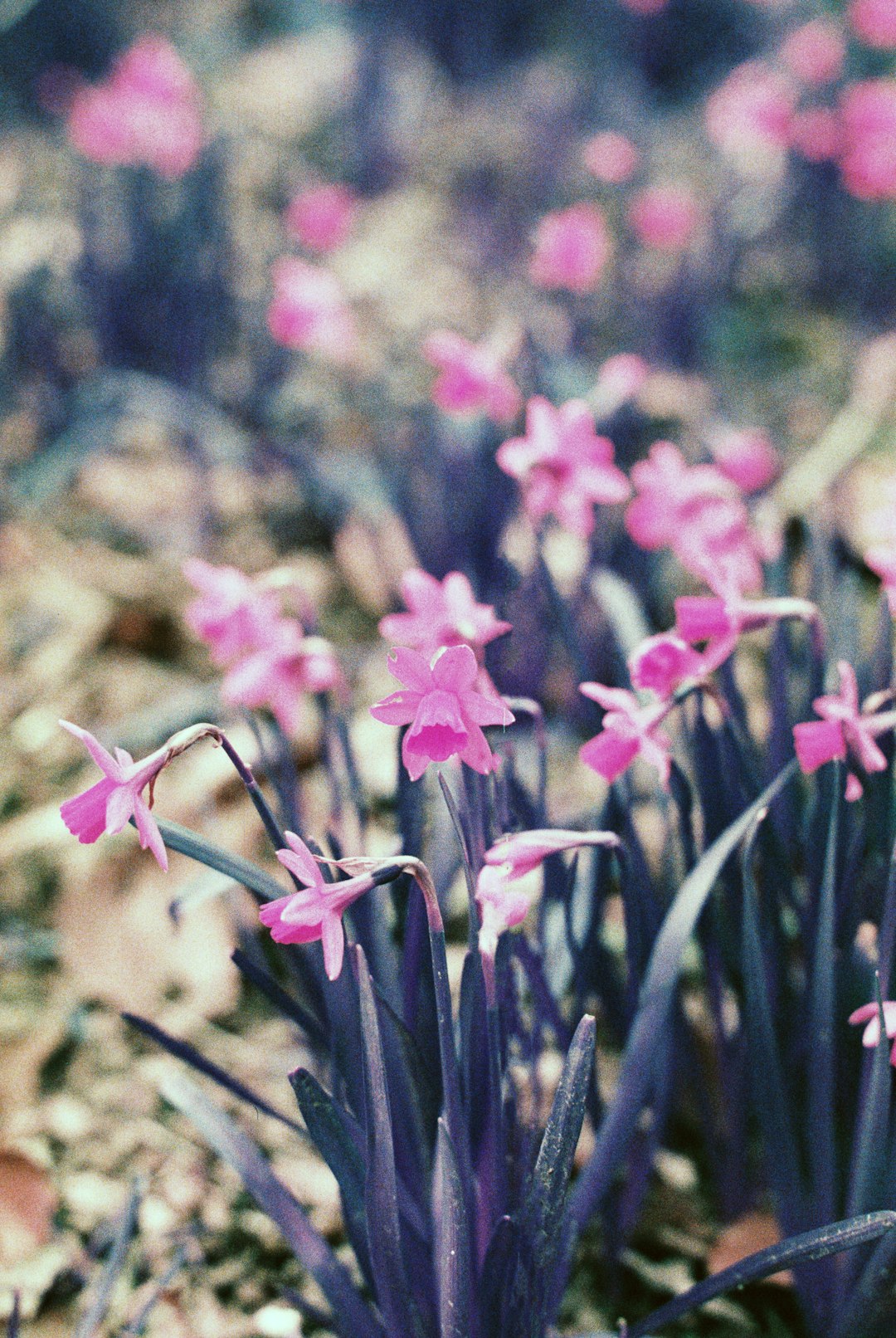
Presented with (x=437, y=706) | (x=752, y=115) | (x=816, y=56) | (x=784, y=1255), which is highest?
(x=816, y=56)

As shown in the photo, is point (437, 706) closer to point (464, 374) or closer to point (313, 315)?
point (464, 374)

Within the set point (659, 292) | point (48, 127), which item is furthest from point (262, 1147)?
point (48, 127)

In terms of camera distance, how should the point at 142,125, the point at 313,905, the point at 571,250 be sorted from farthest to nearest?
the point at 142,125 → the point at 571,250 → the point at 313,905

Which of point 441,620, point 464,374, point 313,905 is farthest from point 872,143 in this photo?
point 313,905

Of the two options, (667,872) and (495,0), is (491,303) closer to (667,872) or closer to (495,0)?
(667,872)

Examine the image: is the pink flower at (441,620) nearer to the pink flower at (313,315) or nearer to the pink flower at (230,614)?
the pink flower at (230,614)

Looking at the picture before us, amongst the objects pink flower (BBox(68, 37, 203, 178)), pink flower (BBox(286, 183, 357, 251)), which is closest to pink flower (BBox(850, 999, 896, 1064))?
pink flower (BBox(286, 183, 357, 251))
